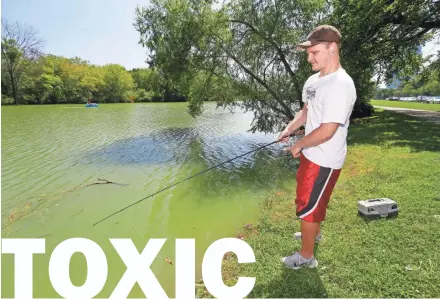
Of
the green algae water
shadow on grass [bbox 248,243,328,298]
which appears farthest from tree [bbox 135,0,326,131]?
shadow on grass [bbox 248,243,328,298]

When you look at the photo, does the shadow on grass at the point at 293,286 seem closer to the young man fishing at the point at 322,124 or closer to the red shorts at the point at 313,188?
the young man fishing at the point at 322,124

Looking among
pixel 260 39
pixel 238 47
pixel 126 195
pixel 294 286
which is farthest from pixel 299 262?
pixel 238 47

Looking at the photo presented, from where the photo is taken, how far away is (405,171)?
24.0 ft

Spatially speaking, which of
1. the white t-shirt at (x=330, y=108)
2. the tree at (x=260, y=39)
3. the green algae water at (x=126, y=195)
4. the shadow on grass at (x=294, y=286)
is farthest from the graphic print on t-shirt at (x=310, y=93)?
the tree at (x=260, y=39)

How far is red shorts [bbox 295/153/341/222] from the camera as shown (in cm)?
309

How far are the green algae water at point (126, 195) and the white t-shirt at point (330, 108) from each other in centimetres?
230

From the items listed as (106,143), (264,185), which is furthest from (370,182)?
(106,143)

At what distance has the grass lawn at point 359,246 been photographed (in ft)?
10.7

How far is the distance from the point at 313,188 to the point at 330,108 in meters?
0.83

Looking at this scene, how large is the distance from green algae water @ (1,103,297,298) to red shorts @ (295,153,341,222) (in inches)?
71.1

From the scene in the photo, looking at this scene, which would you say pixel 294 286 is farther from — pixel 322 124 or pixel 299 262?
pixel 322 124

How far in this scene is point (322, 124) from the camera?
2.82m

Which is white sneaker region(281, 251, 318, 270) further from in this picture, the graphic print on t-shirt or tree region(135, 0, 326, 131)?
tree region(135, 0, 326, 131)

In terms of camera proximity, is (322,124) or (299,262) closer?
(322,124)
